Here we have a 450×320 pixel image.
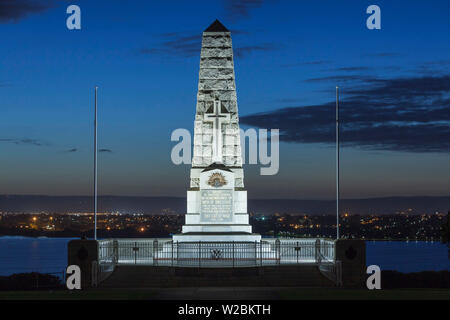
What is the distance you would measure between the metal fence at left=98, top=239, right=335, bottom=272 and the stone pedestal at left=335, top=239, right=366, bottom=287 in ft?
3.42

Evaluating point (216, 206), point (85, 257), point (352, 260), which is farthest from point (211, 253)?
point (352, 260)

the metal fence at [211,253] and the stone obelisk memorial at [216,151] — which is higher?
the stone obelisk memorial at [216,151]

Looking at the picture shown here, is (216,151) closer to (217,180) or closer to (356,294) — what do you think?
(217,180)

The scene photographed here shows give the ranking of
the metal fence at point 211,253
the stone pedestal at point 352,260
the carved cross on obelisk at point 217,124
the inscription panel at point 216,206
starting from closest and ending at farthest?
the stone pedestal at point 352,260 → the metal fence at point 211,253 → the inscription panel at point 216,206 → the carved cross on obelisk at point 217,124

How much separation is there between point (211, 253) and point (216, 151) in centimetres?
848

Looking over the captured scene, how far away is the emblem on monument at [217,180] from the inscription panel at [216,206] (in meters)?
0.33

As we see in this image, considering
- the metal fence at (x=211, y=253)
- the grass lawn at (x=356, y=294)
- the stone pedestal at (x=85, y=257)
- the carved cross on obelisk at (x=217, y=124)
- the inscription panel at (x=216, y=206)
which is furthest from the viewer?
the carved cross on obelisk at (x=217, y=124)

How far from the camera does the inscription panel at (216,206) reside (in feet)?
134

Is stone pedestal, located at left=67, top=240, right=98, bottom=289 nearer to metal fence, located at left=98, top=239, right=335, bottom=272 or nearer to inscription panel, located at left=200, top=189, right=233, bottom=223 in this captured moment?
metal fence, located at left=98, top=239, right=335, bottom=272

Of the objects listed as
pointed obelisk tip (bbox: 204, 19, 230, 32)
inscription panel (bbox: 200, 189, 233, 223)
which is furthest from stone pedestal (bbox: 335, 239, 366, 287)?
pointed obelisk tip (bbox: 204, 19, 230, 32)

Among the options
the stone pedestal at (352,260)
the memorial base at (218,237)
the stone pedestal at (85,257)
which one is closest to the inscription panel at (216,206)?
the memorial base at (218,237)

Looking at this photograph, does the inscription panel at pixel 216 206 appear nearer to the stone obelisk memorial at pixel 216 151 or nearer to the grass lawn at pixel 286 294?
the stone obelisk memorial at pixel 216 151
